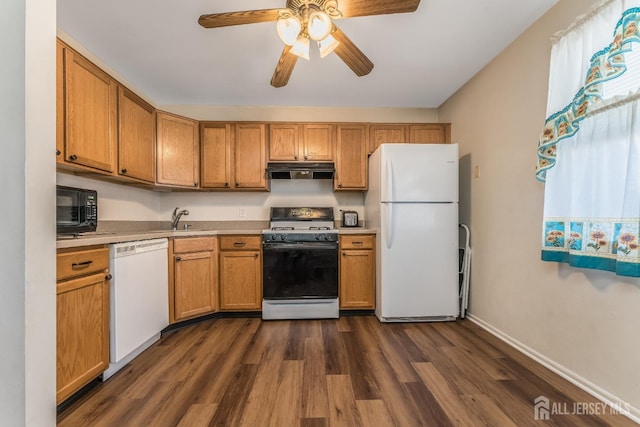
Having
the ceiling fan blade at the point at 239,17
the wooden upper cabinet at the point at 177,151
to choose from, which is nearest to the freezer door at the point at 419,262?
the ceiling fan blade at the point at 239,17

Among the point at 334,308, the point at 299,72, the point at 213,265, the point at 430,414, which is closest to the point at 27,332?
the point at 430,414

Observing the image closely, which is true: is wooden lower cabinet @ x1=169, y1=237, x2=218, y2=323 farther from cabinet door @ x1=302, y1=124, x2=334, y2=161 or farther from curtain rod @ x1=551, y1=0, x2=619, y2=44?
curtain rod @ x1=551, y1=0, x2=619, y2=44

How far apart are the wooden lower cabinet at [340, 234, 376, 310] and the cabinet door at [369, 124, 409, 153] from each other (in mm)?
1121

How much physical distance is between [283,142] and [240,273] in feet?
5.06

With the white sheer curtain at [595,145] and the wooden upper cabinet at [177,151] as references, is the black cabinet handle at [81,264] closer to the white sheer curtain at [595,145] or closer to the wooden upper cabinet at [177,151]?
the wooden upper cabinet at [177,151]

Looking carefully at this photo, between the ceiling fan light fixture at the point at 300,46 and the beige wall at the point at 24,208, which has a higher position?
the ceiling fan light fixture at the point at 300,46

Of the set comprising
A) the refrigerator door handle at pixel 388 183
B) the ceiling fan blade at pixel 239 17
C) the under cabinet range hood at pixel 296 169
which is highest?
the ceiling fan blade at pixel 239 17

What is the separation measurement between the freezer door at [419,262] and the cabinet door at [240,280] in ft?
4.16

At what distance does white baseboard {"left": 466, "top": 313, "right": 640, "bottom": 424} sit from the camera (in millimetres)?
1329

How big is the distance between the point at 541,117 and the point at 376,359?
205cm

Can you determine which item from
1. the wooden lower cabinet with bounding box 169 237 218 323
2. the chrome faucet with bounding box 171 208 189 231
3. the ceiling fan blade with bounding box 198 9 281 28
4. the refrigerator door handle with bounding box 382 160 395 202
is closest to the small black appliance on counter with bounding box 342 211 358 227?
the refrigerator door handle with bounding box 382 160 395 202

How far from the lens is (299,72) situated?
8.25 feet

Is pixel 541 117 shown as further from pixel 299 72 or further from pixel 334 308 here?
pixel 334 308

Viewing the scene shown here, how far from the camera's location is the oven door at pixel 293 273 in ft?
8.90
